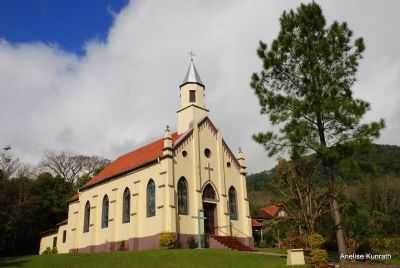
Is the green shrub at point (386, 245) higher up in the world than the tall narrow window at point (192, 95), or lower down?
lower down

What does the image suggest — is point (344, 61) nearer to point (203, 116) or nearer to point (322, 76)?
point (322, 76)

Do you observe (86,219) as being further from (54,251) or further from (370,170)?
(370,170)

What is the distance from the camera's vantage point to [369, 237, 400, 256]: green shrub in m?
26.5

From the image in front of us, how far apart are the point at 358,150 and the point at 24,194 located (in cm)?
4146

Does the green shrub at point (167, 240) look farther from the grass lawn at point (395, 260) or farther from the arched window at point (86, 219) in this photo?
the grass lawn at point (395, 260)

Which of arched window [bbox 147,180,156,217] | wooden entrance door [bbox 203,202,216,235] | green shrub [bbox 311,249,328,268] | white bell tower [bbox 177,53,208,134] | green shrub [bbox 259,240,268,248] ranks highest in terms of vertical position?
white bell tower [bbox 177,53,208,134]

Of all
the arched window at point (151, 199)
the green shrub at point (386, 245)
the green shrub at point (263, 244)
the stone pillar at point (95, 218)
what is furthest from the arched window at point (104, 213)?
the green shrub at point (386, 245)

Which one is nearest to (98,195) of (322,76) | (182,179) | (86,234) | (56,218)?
(86,234)

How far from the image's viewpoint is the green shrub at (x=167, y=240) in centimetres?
2977

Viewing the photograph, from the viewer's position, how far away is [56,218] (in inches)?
A: 2078

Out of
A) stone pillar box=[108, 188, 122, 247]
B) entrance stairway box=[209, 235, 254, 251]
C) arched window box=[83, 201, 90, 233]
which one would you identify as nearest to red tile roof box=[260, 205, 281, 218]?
entrance stairway box=[209, 235, 254, 251]

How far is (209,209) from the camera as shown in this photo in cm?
3512

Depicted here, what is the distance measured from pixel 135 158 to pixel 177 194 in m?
8.75

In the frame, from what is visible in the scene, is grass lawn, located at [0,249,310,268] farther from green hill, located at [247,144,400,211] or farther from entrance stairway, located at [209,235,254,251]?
entrance stairway, located at [209,235,254,251]
